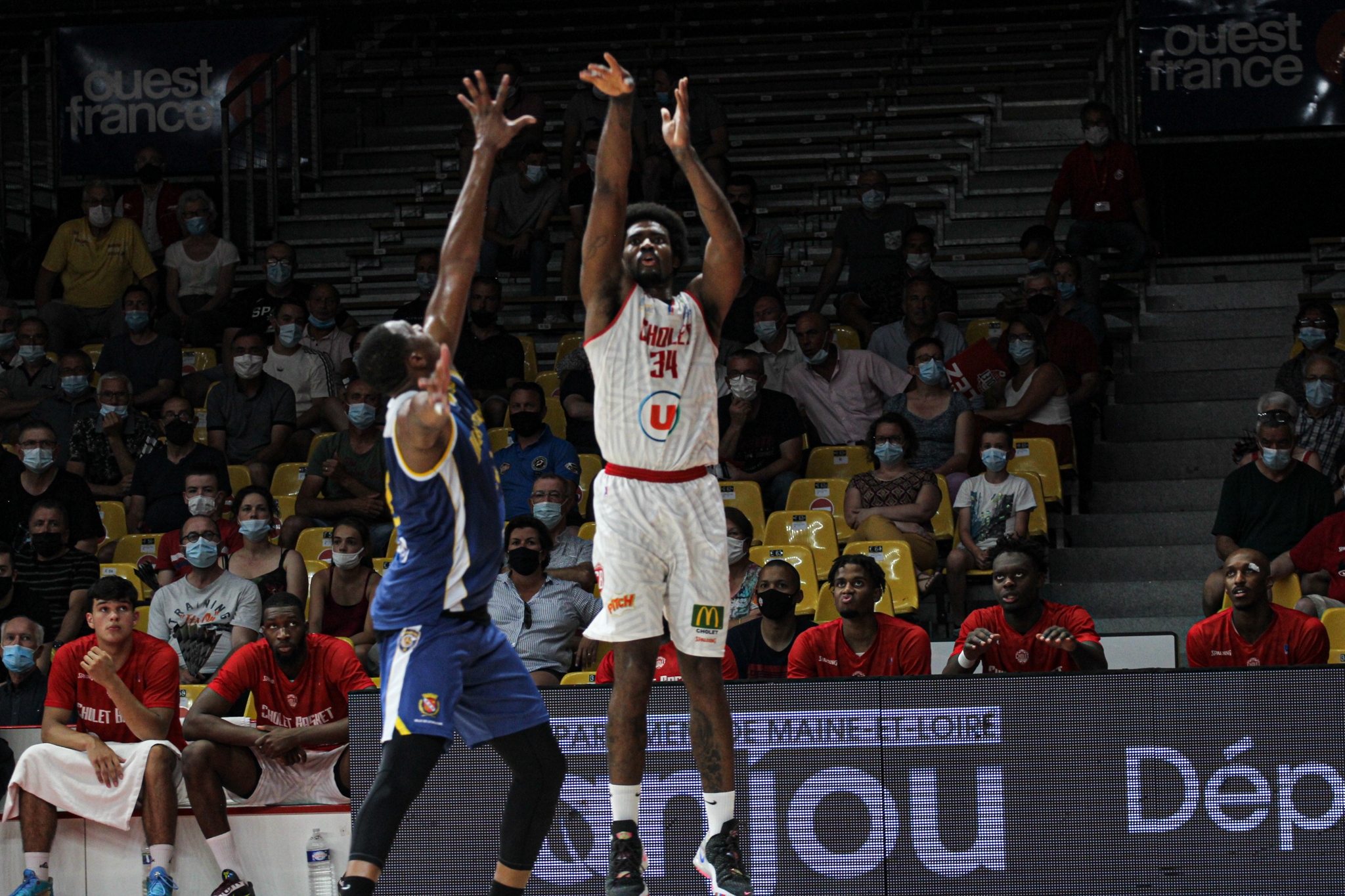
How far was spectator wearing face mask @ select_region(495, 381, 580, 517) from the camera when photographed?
1090cm

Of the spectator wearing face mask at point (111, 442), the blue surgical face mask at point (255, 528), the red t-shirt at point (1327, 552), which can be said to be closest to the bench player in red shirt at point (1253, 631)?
the red t-shirt at point (1327, 552)

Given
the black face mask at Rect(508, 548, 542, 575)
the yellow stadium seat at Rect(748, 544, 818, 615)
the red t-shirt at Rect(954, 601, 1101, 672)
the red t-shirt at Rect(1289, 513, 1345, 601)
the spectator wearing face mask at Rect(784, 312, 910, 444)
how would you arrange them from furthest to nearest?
the spectator wearing face mask at Rect(784, 312, 910, 444) → the yellow stadium seat at Rect(748, 544, 818, 615) → the black face mask at Rect(508, 548, 542, 575) → the red t-shirt at Rect(1289, 513, 1345, 601) → the red t-shirt at Rect(954, 601, 1101, 672)

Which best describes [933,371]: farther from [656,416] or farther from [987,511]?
[656,416]

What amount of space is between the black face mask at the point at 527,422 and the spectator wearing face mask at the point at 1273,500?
170 inches

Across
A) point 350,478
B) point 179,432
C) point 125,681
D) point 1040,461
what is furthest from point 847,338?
point 125,681

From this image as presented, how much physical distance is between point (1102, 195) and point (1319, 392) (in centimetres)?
327

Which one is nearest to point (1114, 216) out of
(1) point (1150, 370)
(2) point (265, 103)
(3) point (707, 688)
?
(1) point (1150, 370)

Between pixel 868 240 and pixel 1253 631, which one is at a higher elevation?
pixel 868 240

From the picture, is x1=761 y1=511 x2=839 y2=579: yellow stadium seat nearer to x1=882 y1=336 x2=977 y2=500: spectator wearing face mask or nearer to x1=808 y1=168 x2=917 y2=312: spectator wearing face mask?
x1=882 y1=336 x2=977 y2=500: spectator wearing face mask

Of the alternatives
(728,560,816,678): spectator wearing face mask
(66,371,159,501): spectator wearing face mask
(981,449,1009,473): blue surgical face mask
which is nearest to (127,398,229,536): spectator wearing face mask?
(66,371,159,501): spectator wearing face mask

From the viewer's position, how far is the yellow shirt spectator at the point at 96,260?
14141mm

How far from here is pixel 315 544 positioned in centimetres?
1091

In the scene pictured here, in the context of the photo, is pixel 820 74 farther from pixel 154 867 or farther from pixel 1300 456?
pixel 154 867

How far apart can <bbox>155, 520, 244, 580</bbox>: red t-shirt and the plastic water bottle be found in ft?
10.5
